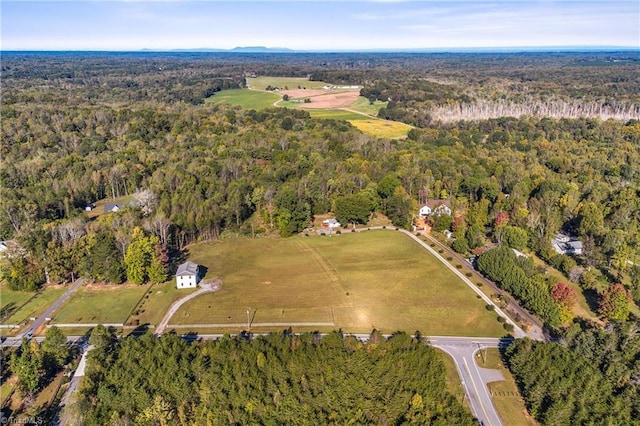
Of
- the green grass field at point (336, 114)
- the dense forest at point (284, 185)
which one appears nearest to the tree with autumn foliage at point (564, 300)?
the dense forest at point (284, 185)

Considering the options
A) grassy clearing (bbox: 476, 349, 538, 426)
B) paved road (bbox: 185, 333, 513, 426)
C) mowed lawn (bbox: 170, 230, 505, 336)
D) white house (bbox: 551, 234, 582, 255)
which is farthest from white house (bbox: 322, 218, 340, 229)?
grassy clearing (bbox: 476, 349, 538, 426)

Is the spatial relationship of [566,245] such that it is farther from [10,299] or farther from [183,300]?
[10,299]

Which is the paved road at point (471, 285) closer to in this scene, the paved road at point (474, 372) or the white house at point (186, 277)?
the paved road at point (474, 372)

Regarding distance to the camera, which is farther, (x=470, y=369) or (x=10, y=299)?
(x=10, y=299)

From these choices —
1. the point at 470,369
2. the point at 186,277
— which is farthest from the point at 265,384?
the point at 186,277

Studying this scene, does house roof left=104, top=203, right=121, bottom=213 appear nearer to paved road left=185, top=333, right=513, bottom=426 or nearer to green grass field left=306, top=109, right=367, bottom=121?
paved road left=185, top=333, right=513, bottom=426
